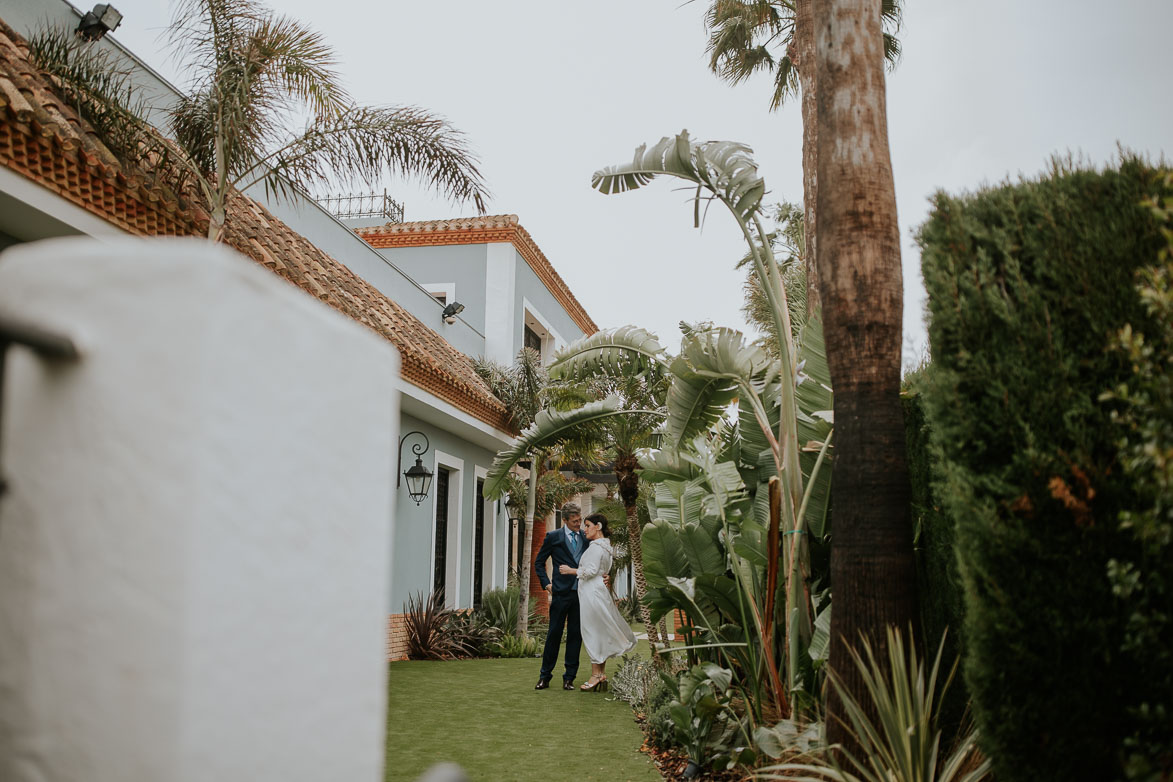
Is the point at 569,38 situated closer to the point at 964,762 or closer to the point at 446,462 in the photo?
the point at 446,462

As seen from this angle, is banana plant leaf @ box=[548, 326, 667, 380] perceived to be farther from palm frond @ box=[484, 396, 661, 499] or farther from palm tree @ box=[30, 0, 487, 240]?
palm tree @ box=[30, 0, 487, 240]

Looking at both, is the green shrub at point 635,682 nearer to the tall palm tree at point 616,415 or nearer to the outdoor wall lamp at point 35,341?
the tall palm tree at point 616,415

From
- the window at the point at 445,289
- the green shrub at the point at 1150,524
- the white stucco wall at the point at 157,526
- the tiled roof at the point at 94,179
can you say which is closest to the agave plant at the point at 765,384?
the green shrub at the point at 1150,524

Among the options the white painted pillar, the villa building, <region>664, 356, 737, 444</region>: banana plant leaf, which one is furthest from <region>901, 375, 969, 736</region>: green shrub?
the white painted pillar

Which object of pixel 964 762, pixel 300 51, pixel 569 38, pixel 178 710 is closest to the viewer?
pixel 178 710

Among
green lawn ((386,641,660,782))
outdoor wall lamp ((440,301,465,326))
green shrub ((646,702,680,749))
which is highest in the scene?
outdoor wall lamp ((440,301,465,326))

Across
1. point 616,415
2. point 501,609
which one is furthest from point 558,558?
point 501,609

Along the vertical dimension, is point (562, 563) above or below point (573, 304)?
below

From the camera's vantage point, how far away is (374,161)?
762 cm

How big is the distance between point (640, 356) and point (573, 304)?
52.3ft

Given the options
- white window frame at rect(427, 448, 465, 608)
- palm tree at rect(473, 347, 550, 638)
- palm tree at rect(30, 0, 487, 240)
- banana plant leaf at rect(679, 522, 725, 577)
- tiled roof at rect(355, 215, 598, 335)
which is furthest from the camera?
tiled roof at rect(355, 215, 598, 335)

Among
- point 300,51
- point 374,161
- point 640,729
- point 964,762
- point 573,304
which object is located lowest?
point 640,729

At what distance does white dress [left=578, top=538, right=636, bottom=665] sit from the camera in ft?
32.6

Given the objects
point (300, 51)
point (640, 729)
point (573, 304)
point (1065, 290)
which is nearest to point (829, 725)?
point (1065, 290)
